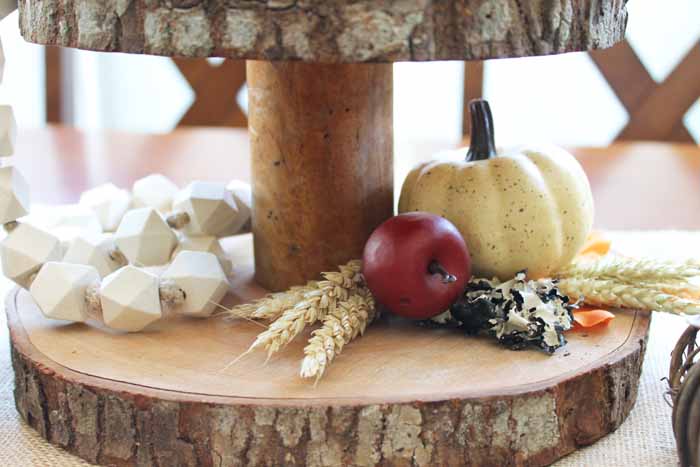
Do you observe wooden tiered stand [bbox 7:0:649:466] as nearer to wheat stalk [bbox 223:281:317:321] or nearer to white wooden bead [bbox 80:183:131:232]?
wheat stalk [bbox 223:281:317:321]

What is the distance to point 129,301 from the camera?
936 mm

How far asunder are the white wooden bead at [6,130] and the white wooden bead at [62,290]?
12 cm

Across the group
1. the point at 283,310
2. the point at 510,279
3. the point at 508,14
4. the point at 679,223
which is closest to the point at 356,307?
the point at 283,310

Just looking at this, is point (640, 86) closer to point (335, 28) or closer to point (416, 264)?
point (416, 264)

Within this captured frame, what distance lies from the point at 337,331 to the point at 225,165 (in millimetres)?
1220

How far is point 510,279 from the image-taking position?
1.02m

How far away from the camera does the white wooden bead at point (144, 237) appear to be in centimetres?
109

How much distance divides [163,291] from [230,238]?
33 centimetres

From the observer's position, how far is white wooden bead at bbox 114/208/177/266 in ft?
3.59

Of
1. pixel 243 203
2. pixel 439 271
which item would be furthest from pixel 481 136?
pixel 243 203

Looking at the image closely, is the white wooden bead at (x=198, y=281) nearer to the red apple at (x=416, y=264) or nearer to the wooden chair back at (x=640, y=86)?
the red apple at (x=416, y=264)

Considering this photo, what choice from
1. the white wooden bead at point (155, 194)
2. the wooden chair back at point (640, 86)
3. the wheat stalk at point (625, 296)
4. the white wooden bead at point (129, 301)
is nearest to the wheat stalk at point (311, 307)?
the white wooden bead at point (129, 301)

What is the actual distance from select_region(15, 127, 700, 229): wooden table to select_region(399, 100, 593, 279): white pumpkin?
683 mm

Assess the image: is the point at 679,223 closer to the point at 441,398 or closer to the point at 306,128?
the point at 306,128
